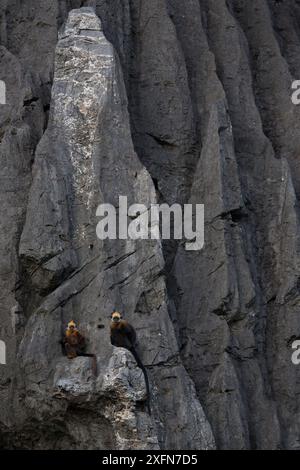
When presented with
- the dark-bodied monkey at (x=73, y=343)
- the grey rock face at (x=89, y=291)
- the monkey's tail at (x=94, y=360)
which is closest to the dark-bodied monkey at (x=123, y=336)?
the grey rock face at (x=89, y=291)

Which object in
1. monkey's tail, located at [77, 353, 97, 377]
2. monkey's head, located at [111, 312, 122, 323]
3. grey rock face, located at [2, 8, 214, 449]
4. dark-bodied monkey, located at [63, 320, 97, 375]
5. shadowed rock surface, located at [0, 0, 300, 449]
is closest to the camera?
grey rock face, located at [2, 8, 214, 449]

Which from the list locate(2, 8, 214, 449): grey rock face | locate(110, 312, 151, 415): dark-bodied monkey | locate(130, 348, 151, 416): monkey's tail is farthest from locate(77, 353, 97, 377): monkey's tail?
locate(130, 348, 151, 416): monkey's tail

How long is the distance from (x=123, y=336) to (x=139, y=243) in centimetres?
212

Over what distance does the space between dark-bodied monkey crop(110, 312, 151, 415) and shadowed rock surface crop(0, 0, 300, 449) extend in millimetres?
288

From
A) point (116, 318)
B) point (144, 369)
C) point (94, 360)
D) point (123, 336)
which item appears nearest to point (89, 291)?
point (116, 318)

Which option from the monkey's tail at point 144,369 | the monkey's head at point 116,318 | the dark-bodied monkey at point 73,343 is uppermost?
the monkey's head at point 116,318

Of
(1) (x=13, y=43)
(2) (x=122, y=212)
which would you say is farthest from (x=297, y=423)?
(1) (x=13, y=43)

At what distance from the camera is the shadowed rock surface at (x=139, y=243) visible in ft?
118

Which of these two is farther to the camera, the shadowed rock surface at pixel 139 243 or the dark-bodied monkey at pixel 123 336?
the shadowed rock surface at pixel 139 243

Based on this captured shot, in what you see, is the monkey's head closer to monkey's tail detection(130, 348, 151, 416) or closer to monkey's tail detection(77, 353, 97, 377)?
monkey's tail detection(130, 348, 151, 416)

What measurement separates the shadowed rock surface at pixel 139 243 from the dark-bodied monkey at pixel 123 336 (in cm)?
29

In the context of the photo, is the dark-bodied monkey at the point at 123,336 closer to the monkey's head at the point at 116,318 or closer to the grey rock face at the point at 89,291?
the monkey's head at the point at 116,318

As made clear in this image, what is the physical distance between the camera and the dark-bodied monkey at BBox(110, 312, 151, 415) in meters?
35.7

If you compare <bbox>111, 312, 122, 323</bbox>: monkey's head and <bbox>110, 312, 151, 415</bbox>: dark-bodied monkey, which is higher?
<bbox>111, 312, 122, 323</bbox>: monkey's head
